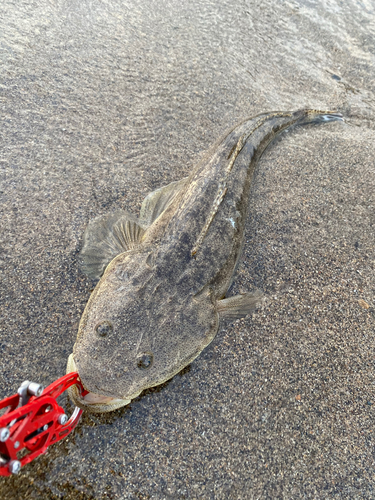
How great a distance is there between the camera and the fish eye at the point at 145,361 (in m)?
2.17

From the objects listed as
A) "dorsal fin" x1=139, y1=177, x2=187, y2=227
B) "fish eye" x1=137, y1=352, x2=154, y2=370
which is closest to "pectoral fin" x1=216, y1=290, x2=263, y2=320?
"fish eye" x1=137, y1=352, x2=154, y2=370

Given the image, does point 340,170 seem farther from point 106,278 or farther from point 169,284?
point 106,278

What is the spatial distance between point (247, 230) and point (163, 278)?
1.16m

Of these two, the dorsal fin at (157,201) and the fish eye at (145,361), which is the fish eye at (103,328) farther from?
the dorsal fin at (157,201)

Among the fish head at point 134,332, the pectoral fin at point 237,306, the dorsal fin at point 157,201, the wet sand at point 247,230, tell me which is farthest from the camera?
the dorsal fin at point 157,201

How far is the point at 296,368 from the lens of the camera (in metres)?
2.60

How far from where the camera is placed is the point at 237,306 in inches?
110

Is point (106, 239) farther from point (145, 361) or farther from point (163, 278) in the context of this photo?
point (145, 361)

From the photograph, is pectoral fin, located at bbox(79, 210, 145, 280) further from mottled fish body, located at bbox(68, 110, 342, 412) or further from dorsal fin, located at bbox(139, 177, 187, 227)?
dorsal fin, located at bbox(139, 177, 187, 227)

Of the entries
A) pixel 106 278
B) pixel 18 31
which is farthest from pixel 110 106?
pixel 106 278

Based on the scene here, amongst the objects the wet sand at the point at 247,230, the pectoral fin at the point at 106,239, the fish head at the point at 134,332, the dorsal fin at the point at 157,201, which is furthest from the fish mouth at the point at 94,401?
the dorsal fin at the point at 157,201

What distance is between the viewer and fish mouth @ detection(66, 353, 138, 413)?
83.9 inches

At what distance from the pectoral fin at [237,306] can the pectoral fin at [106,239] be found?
3.07 feet

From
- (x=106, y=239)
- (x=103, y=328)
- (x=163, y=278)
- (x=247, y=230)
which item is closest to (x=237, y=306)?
(x=163, y=278)
